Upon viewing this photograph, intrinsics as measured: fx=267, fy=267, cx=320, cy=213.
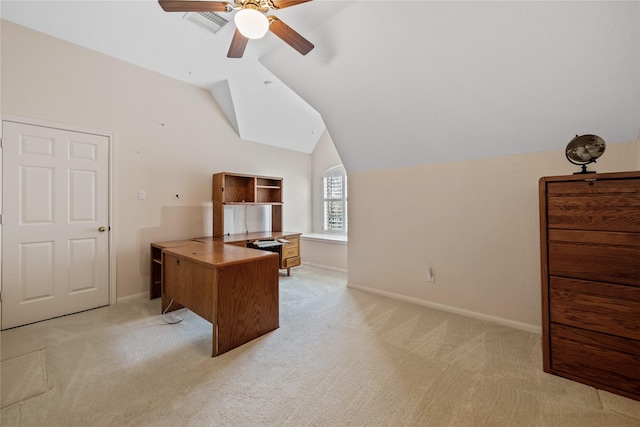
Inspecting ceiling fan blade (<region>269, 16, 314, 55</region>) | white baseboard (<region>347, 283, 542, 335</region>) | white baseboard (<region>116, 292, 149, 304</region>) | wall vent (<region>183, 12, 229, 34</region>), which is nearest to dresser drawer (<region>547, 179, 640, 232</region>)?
white baseboard (<region>347, 283, 542, 335</region>)

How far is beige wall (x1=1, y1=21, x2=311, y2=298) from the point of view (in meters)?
2.61

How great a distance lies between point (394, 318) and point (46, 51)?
4.43 metres

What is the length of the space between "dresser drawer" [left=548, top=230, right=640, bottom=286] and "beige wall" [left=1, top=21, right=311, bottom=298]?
3.96m

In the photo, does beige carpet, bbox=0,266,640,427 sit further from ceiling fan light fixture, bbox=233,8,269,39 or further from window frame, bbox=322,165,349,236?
window frame, bbox=322,165,349,236

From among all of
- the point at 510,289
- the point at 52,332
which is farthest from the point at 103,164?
the point at 510,289

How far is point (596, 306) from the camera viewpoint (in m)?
1.69

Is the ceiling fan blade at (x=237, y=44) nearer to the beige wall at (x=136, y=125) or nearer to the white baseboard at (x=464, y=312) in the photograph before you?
the beige wall at (x=136, y=125)

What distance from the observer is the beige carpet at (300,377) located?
1.49m

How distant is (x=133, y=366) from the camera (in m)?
1.95

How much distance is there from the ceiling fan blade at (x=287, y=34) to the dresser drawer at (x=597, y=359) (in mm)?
2739

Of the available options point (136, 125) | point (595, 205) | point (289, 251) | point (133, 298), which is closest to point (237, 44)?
point (136, 125)

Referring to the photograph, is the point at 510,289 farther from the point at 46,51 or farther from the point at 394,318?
the point at 46,51

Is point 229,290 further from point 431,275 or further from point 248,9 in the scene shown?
point 431,275

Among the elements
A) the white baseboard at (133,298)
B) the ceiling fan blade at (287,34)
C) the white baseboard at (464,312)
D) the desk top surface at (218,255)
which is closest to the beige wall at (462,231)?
the white baseboard at (464,312)
